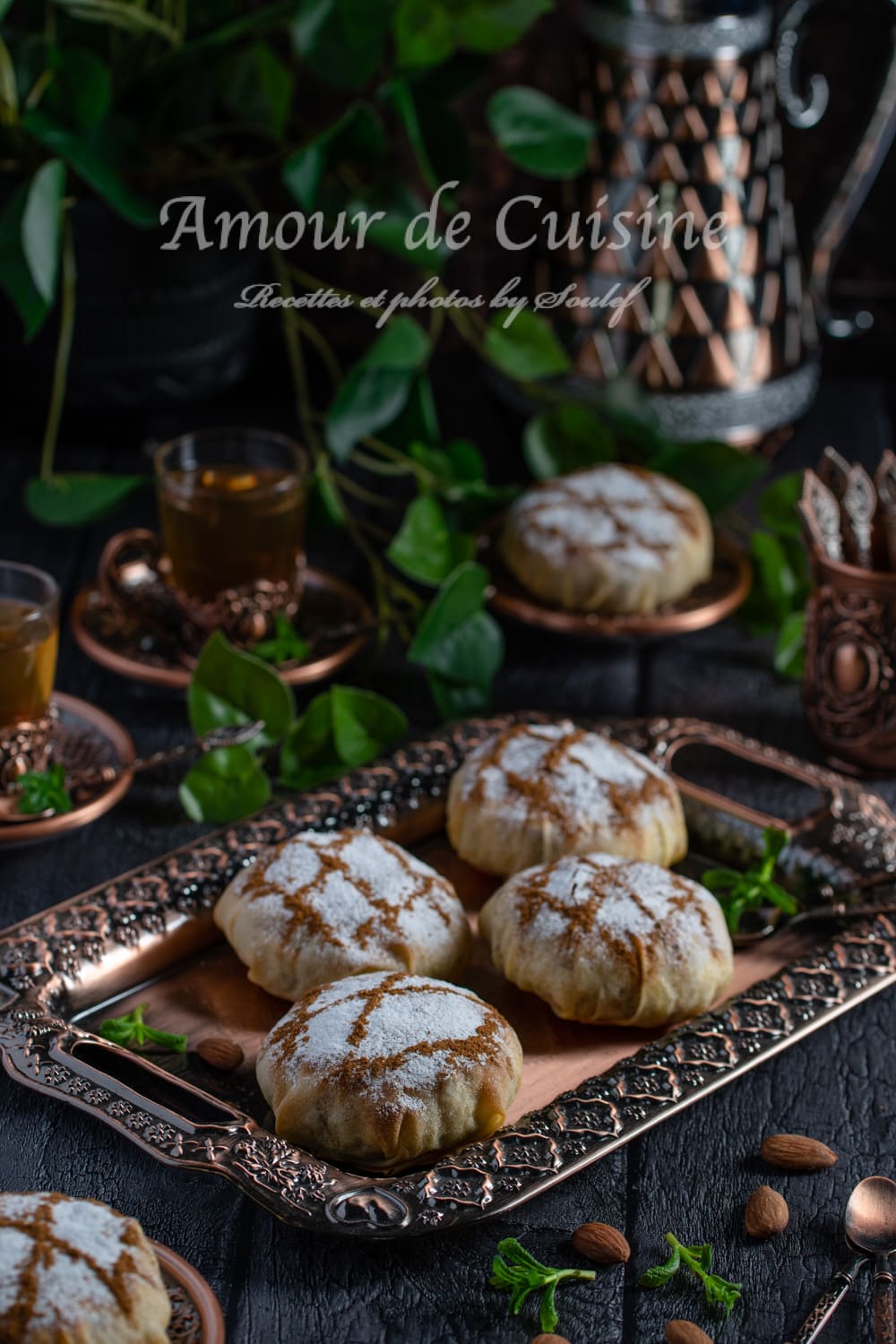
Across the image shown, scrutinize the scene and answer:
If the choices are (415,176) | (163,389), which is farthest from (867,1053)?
(415,176)

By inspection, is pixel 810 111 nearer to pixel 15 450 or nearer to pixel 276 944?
pixel 15 450

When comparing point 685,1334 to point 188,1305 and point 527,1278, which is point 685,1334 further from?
point 188,1305

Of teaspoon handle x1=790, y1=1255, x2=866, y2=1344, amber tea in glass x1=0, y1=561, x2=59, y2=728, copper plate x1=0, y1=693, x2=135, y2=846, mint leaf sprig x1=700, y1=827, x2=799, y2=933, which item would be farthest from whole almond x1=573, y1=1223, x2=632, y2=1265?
amber tea in glass x1=0, y1=561, x2=59, y2=728

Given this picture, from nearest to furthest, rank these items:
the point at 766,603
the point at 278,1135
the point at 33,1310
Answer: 1. the point at 33,1310
2. the point at 278,1135
3. the point at 766,603

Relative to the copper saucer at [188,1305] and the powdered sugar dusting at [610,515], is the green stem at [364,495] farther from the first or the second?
the copper saucer at [188,1305]

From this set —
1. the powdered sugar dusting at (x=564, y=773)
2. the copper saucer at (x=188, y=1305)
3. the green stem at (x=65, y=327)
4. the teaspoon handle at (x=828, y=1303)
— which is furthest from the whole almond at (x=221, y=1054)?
the green stem at (x=65, y=327)

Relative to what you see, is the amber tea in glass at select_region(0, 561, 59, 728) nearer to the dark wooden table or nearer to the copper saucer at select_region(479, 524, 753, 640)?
the dark wooden table
